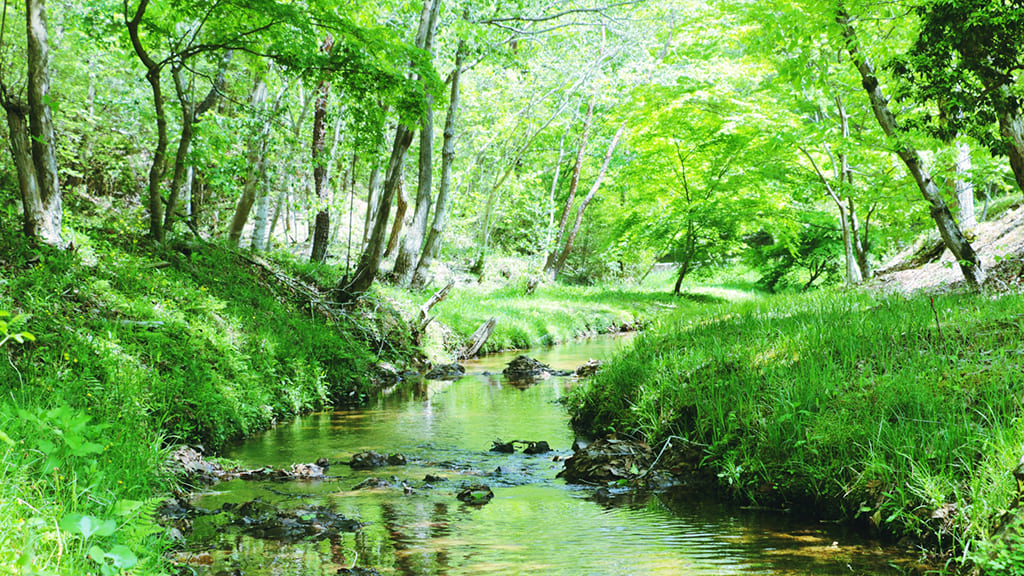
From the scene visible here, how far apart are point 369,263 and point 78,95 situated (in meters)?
6.21

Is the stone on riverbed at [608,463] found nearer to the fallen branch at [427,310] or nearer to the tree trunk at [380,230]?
the tree trunk at [380,230]

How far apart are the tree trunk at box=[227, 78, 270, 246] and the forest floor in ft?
27.4

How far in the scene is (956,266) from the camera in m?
9.13

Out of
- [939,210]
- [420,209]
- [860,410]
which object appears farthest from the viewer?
[420,209]

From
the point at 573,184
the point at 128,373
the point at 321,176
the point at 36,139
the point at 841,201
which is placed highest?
the point at 573,184

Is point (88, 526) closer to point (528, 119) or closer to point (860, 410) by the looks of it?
point (860, 410)

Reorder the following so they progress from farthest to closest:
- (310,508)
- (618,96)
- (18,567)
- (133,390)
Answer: (618,96) < (133,390) < (310,508) < (18,567)

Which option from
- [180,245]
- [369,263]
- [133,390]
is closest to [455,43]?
[369,263]

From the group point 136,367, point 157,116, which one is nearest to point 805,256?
point 157,116

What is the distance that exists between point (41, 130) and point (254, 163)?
3.54 metres

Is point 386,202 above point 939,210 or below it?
above

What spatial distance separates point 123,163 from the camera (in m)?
12.2

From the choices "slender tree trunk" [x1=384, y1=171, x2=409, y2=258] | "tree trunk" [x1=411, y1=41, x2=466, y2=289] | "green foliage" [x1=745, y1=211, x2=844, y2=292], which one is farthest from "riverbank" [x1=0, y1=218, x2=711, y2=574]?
"green foliage" [x1=745, y1=211, x2=844, y2=292]

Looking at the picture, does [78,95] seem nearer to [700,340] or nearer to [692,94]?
[700,340]
